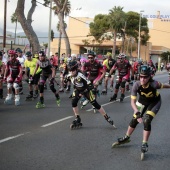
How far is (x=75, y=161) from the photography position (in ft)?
20.1

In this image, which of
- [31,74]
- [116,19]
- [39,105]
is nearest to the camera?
[39,105]

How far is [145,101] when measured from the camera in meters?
7.02

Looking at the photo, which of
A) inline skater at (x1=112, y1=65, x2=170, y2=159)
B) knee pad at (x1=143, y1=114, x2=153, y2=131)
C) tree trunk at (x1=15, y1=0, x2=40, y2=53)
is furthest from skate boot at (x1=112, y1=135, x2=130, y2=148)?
tree trunk at (x1=15, y1=0, x2=40, y2=53)

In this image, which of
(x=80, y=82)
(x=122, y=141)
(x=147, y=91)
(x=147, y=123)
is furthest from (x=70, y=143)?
(x=80, y=82)

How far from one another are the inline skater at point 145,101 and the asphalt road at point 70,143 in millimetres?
416

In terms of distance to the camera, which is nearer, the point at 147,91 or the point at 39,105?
the point at 147,91

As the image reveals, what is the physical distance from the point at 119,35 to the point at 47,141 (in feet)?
219

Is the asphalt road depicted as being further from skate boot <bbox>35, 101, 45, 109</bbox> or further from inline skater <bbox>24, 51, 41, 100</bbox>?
inline skater <bbox>24, 51, 41, 100</bbox>

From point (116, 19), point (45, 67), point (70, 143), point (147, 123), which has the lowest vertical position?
point (70, 143)

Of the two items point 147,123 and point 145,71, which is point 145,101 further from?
point 145,71

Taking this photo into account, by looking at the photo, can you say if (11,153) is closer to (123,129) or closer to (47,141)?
(47,141)

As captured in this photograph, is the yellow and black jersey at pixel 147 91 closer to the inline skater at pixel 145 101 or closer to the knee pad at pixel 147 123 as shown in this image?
the inline skater at pixel 145 101

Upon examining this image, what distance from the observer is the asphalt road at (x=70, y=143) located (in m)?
6.02

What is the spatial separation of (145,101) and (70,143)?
1672 mm
